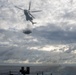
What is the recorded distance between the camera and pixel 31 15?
96312 mm

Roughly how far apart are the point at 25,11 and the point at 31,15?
6.66 m

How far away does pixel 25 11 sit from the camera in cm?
10200
